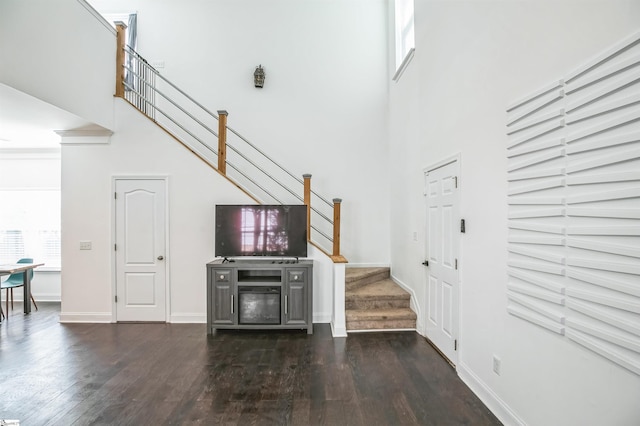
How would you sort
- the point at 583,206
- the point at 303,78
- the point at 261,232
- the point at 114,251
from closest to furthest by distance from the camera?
the point at 583,206
the point at 261,232
the point at 114,251
the point at 303,78

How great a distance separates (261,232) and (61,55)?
115 inches

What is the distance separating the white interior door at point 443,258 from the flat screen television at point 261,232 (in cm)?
161

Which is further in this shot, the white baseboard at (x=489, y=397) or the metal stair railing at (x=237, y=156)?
the metal stair railing at (x=237, y=156)

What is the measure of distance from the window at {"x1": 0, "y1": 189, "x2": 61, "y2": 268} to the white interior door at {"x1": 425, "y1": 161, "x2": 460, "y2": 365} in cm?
616

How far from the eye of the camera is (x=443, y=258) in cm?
328

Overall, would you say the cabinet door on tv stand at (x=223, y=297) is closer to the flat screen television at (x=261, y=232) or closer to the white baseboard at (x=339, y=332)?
the flat screen television at (x=261, y=232)

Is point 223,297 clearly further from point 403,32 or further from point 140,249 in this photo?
point 403,32

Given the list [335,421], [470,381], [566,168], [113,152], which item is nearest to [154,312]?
[113,152]

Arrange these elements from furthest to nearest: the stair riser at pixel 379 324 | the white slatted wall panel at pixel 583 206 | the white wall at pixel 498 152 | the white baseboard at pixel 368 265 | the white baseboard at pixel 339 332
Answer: the white baseboard at pixel 368 265 → the stair riser at pixel 379 324 → the white baseboard at pixel 339 332 → the white wall at pixel 498 152 → the white slatted wall panel at pixel 583 206

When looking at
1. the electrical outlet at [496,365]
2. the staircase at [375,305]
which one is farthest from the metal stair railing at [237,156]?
the electrical outlet at [496,365]

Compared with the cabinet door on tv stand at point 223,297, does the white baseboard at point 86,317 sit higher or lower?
lower

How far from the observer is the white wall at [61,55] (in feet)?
9.27

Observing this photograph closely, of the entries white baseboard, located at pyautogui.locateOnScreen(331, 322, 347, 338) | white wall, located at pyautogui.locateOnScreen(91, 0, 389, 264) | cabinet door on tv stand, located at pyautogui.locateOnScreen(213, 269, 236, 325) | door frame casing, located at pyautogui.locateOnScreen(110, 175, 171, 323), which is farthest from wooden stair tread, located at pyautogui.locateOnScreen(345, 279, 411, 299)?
door frame casing, located at pyautogui.locateOnScreen(110, 175, 171, 323)

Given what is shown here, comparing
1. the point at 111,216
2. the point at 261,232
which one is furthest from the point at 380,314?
the point at 111,216
